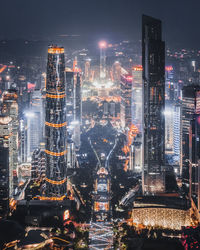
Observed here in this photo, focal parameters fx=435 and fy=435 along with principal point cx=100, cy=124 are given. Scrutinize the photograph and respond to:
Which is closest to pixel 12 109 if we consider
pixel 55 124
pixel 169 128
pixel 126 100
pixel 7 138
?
pixel 55 124

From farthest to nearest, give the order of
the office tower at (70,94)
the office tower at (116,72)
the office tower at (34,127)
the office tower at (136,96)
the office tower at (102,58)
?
the office tower at (116,72), the office tower at (136,96), the office tower at (70,94), the office tower at (102,58), the office tower at (34,127)

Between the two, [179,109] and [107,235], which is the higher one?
[179,109]

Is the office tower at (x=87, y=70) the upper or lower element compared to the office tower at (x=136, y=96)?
upper

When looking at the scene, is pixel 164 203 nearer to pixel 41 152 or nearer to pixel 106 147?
pixel 41 152

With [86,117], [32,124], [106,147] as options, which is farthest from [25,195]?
[86,117]

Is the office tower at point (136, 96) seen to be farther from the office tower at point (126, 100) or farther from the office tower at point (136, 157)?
the office tower at point (136, 157)

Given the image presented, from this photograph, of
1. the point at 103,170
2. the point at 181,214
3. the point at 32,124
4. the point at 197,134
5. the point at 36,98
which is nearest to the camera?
the point at 181,214

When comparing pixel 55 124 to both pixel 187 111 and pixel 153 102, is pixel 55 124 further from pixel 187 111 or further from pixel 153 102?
pixel 187 111

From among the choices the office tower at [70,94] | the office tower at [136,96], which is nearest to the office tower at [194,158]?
the office tower at [136,96]
